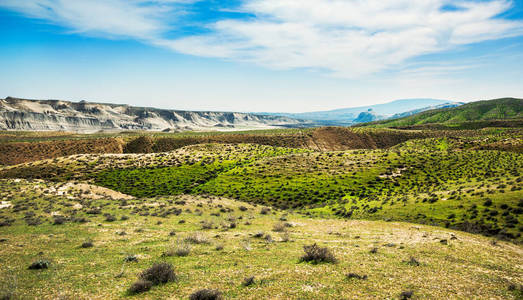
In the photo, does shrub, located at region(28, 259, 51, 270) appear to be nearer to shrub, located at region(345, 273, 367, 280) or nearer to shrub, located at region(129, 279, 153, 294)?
shrub, located at region(129, 279, 153, 294)

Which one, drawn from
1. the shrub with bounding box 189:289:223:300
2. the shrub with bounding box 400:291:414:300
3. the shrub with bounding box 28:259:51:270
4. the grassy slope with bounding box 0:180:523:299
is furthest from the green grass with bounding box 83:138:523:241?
the shrub with bounding box 28:259:51:270

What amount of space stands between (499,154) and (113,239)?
7333 cm

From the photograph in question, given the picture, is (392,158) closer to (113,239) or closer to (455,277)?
(455,277)

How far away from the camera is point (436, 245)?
699 inches

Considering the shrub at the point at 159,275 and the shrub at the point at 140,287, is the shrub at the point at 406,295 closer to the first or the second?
the shrub at the point at 159,275

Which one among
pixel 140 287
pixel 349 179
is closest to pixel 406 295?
pixel 140 287

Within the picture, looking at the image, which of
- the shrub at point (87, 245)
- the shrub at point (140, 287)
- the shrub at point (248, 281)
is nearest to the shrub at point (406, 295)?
the shrub at point (248, 281)

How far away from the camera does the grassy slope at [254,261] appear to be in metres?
10.6

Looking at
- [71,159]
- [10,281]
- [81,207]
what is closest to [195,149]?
[71,159]

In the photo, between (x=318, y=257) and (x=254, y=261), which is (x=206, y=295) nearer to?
(x=254, y=261)

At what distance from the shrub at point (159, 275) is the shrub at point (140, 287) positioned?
56cm

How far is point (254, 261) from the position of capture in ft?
46.1

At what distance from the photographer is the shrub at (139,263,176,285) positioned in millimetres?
10938

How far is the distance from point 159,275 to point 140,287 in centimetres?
100
